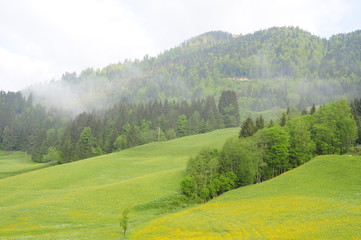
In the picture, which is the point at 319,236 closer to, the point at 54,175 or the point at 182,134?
the point at 54,175

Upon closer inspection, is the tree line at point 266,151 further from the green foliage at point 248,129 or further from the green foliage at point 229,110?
the green foliage at point 229,110

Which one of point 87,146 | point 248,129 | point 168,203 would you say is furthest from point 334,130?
point 87,146

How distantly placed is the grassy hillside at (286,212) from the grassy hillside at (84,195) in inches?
332

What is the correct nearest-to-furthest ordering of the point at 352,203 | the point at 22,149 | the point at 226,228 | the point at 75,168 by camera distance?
1. the point at 226,228
2. the point at 352,203
3. the point at 75,168
4. the point at 22,149

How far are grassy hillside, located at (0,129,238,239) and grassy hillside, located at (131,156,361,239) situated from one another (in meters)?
8.43

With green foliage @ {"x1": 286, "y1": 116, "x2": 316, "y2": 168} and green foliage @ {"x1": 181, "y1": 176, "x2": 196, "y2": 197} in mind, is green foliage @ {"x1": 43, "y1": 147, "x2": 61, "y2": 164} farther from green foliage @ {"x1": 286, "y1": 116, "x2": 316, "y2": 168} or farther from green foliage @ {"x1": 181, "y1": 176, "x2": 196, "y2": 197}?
green foliage @ {"x1": 286, "y1": 116, "x2": 316, "y2": 168}

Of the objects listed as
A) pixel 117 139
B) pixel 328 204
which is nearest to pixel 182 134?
pixel 117 139

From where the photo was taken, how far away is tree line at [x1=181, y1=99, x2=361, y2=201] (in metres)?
59.0

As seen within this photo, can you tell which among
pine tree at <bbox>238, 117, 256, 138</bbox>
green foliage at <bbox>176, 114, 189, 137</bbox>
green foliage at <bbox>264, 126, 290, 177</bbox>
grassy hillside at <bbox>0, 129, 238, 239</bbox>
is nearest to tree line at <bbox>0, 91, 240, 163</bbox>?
green foliage at <bbox>176, 114, 189, 137</bbox>

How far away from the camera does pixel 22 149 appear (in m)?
181

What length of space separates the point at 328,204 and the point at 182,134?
370 feet

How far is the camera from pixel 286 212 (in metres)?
36.4

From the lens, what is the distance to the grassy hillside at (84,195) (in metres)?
38.3

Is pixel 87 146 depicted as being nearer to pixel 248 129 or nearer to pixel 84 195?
pixel 84 195
